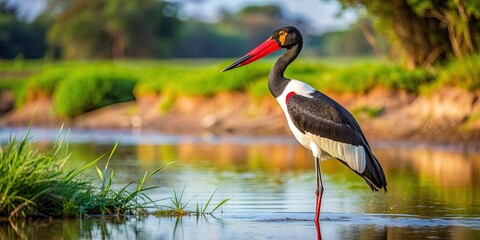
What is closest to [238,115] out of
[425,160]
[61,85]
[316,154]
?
[61,85]

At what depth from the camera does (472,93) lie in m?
24.2

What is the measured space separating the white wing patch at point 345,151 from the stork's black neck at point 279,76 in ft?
1.92

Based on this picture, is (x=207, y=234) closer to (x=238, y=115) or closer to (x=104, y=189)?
(x=104, y=189)

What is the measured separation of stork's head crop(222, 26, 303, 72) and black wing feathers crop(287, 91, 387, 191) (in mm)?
992

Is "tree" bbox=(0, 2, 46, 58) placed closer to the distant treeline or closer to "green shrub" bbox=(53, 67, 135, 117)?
the distant treeline

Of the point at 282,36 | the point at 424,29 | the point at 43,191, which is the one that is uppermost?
the point at 424,29

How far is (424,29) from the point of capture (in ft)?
88.3

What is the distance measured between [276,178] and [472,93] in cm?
757

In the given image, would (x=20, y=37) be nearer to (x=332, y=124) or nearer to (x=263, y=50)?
(x=263, y=50)

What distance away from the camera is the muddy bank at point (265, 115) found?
24344 millimetres

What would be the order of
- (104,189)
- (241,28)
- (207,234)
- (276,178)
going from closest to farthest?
(207,234) < (104,189) < (276,178) < (241,28)

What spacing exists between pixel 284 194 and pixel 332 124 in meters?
2.84

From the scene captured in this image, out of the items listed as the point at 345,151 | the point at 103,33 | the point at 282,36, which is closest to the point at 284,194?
the point at 282,36

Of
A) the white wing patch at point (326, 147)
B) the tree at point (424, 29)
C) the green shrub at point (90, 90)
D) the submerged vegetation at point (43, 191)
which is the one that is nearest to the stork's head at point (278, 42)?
the white wing patch at point (326, 147)
